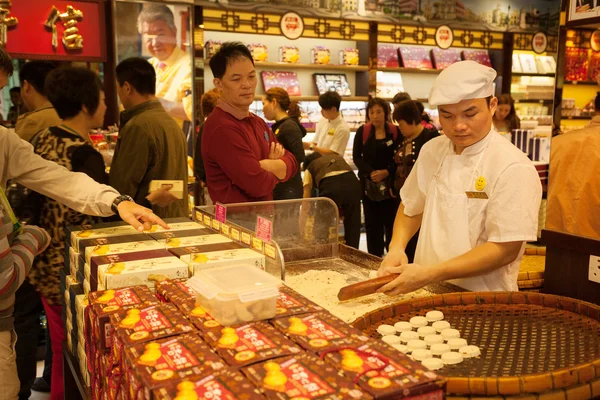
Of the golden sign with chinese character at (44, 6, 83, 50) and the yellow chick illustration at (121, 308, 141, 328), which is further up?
the golden sign with chinese character at (44, 6, 83, 50)

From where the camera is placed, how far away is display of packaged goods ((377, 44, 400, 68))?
7.45m

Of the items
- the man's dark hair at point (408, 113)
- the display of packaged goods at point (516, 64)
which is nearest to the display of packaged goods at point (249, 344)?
the man's dark hair at point (408, 113)

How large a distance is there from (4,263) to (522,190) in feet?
5.17

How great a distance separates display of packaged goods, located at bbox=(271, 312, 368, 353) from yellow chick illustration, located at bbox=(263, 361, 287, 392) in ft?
0.32

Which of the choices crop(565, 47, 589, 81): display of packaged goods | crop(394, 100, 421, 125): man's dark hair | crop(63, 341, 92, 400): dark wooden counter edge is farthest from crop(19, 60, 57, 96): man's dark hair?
crop(565, 47, 589, 81): display of packaged goods

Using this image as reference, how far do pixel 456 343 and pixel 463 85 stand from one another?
2.79 feet

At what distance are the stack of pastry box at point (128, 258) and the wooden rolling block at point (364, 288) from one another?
270 mm

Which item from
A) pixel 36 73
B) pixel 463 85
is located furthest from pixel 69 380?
pixel 36 73

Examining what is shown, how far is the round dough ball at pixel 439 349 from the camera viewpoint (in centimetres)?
139

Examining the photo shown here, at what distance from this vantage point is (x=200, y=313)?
1.27m

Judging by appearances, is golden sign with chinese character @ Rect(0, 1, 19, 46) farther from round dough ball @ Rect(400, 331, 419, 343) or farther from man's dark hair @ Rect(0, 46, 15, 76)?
round dough ball @ Rect(400, 331, 419, 343)

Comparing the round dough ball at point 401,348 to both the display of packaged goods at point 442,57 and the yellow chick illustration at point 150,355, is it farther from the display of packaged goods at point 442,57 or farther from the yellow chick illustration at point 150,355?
the display of packaged goods at point 442,57

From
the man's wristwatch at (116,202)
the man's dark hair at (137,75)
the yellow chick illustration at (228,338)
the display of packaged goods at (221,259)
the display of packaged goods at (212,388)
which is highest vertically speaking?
the man's dark hair at (137,75)

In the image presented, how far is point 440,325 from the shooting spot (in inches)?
60.6
